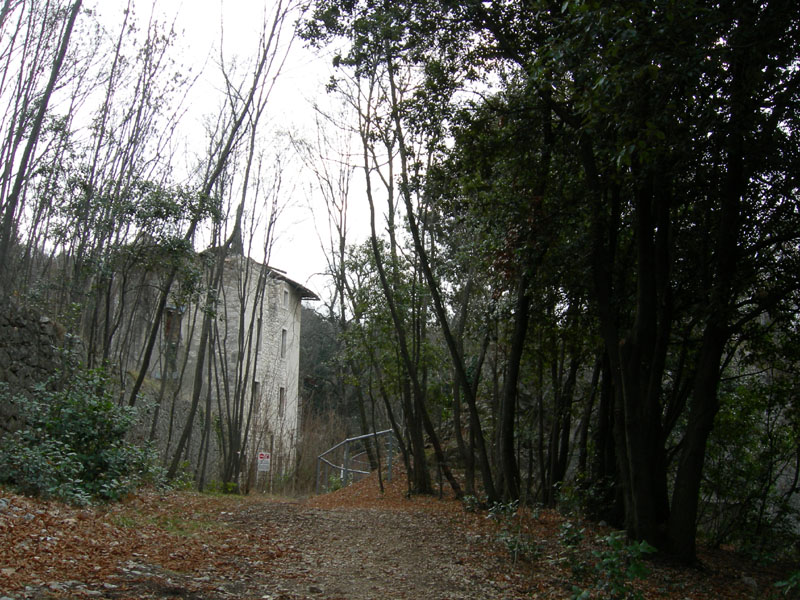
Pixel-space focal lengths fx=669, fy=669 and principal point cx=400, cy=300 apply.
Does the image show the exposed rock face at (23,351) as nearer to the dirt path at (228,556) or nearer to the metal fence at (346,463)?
the dirt path at (228,556)

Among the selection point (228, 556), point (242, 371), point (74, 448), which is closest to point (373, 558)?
point (228, 556)

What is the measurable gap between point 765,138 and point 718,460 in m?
6.46

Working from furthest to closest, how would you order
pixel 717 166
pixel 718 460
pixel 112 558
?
pixel 718 460, pixel 717 166, pixel 112 558

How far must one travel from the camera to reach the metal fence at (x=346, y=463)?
1681 centimetres

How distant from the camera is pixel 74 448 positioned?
8172 mm

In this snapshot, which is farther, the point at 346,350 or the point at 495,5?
the point at 346,350

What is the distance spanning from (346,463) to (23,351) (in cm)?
956

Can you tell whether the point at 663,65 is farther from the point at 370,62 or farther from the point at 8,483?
the point at 8,483

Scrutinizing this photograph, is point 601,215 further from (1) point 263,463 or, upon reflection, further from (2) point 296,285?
(2) point 296,285

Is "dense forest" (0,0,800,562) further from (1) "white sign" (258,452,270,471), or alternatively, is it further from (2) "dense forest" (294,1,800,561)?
(1) "white sign" (258,452,270,471)

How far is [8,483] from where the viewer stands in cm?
712

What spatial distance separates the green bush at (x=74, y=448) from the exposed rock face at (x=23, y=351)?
374 millimetres

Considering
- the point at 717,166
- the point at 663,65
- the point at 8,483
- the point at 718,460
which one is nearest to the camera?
the point at 663,65

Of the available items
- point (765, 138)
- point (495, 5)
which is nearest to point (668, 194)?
point (765, 138)
